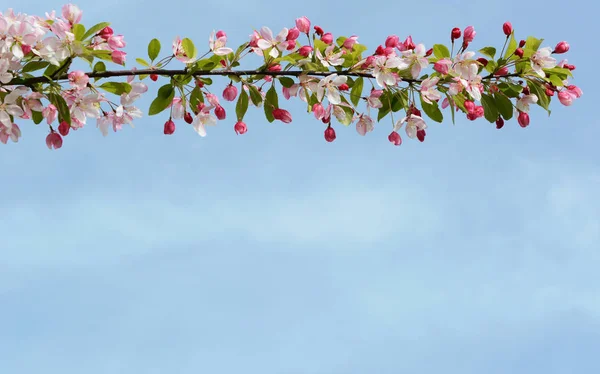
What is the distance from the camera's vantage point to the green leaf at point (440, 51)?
493cm

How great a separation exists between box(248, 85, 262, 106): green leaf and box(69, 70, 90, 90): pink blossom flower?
1006 mm

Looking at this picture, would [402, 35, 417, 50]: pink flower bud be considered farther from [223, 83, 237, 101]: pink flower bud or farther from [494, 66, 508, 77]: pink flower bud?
[223, 83, 237, 101]: pink flower bud

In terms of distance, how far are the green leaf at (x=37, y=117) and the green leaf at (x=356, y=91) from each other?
2.02 metres

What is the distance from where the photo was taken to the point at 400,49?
4902 millimetres

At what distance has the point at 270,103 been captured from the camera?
16.0 feet

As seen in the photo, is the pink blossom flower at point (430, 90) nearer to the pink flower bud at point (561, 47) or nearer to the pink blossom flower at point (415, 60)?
the pink blossom flower at point (415, 60)

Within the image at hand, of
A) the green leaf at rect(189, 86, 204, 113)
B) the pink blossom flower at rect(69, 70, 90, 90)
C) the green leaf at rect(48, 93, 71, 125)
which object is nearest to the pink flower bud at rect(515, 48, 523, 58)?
the green leaf at rect(189, 86, 204, 113)

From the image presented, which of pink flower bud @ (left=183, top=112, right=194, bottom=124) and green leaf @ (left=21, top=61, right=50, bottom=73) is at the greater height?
green leaf @ (left=21, top=61, right=50, bottom=73)

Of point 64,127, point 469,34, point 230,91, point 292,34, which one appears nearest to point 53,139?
point 64,127

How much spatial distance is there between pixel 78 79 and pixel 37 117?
0.54 meters

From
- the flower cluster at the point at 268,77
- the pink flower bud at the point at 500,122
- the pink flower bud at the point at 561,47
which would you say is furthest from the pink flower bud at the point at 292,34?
the pink flower bud at the point at 561,47

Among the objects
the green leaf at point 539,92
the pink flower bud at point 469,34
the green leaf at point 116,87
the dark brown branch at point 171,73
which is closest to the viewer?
the dark brown branch at point 171,73

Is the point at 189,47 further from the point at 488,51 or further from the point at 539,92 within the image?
the point at 539,92

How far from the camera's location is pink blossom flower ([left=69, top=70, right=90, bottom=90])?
4.53 m
